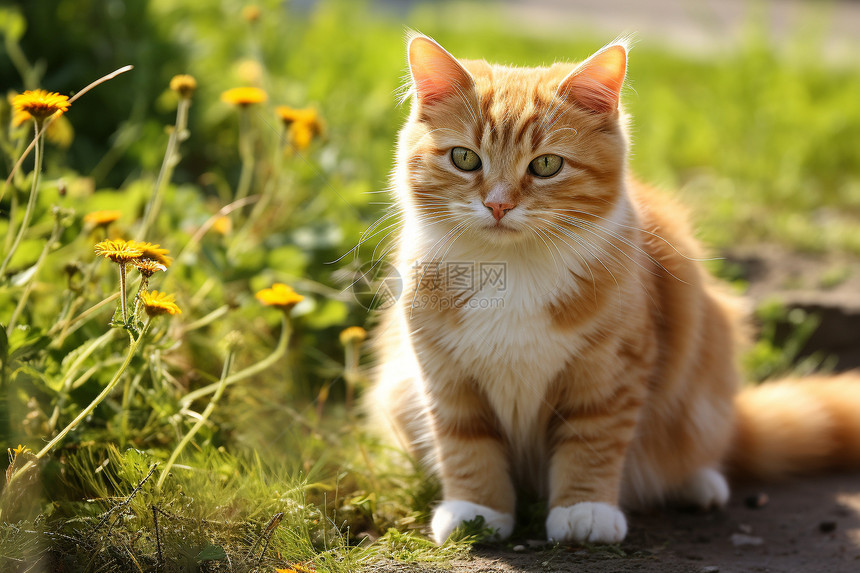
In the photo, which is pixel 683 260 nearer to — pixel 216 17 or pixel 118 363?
pixel 118 363

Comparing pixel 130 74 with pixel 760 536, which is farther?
pixel 130 74

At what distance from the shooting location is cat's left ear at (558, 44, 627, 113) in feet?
5.84

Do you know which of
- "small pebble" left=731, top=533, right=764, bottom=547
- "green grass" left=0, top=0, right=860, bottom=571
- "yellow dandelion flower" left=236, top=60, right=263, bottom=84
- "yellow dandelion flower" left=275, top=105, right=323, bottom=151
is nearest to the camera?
"green grass" left=0, top=0, right=860, bottom=571

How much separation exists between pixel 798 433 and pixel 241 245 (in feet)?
6.40

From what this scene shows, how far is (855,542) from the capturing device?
201cm

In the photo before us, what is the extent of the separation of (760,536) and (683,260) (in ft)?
2.59

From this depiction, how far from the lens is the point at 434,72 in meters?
1.90

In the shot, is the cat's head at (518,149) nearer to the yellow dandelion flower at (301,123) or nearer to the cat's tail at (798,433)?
the yellow dandelion flower at (301,123)

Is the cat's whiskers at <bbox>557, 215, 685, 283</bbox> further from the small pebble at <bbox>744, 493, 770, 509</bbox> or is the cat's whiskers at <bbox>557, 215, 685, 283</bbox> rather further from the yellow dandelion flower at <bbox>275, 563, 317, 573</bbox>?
the yellow dandelion flower at <bbox>275, 563, 317, 573</bbox>

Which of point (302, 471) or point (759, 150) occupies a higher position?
point (759, 150)

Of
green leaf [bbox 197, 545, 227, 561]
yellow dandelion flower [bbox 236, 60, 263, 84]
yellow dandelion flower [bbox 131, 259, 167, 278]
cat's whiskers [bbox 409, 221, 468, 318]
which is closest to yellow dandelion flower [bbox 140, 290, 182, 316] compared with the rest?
yellow dandelion flower [bbox 131, 259, 167, 278]

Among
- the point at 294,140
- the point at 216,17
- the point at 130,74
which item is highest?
the point at 216,17

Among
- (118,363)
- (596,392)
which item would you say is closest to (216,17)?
(118,363)

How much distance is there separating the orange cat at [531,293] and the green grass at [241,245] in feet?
0.62
